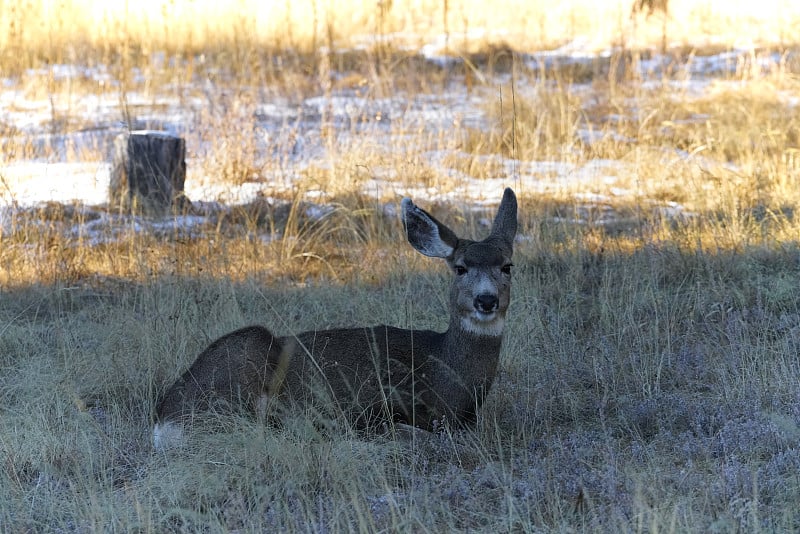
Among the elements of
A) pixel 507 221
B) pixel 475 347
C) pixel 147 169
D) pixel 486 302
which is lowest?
pixel 475 347

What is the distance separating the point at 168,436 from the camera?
14.6ft

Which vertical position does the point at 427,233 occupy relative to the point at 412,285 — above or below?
above

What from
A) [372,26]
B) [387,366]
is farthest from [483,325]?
[372,26]

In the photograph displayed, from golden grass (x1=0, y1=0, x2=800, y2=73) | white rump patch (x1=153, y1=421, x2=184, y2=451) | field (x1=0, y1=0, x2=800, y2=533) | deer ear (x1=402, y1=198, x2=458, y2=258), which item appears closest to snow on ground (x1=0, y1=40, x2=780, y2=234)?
field (x1=0, y1=0, x2=800, y2=533)

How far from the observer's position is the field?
12.6ft

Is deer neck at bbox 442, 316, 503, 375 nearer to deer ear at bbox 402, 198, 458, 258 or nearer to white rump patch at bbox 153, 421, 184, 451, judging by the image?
deer ear at bbox 402, 198, 458, 258

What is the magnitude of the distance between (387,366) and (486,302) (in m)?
0.57

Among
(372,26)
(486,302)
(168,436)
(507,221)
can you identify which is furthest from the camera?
(372,26)

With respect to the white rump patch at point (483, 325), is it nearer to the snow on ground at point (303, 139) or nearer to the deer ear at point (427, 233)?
the deer ear at point (427, 233)

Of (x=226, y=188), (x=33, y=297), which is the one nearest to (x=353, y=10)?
(x=226, y=188)

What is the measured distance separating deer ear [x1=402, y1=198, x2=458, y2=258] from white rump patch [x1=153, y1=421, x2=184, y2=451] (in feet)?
4.21

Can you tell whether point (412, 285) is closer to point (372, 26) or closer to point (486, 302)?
point (486, 302)

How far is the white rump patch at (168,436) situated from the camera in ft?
14.5

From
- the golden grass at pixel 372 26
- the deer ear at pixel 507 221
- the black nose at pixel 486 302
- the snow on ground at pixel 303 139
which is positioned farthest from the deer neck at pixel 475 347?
the golden grass at pixel 372 26
